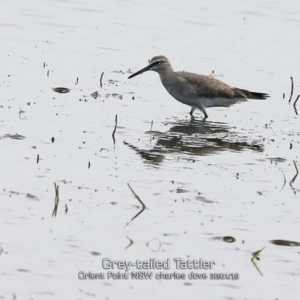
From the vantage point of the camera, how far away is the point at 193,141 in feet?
45.0

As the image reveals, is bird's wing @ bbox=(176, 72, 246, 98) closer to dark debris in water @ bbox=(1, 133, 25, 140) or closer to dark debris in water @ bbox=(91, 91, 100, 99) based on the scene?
dark debris in water @ bbox=(91, 91, 100, 99)

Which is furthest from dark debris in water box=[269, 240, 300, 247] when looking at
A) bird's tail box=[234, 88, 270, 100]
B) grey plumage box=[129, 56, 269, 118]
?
bird's tail box=[234, 88, 270, 100]

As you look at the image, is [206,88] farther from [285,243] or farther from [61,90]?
[285,243]

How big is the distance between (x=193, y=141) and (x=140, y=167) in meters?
1.98

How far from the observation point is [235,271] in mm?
8742

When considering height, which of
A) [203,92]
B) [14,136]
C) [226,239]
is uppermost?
[203,92]

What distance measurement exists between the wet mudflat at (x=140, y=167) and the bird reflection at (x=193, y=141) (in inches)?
1.4

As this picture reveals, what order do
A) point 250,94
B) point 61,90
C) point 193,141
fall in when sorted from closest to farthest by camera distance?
point 193,141, point 250,94, point 61,90

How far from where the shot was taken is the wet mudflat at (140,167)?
8570 millimetres

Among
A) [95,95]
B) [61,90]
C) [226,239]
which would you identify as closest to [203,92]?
[95,95]

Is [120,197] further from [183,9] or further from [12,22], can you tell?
[183,9]

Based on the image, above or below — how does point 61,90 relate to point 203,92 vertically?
below

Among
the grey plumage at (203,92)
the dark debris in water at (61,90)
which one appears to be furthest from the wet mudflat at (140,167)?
the grey plumage at (203,92)

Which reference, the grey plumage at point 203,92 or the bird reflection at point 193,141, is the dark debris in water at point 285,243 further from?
the grey plumage at point 203,92
